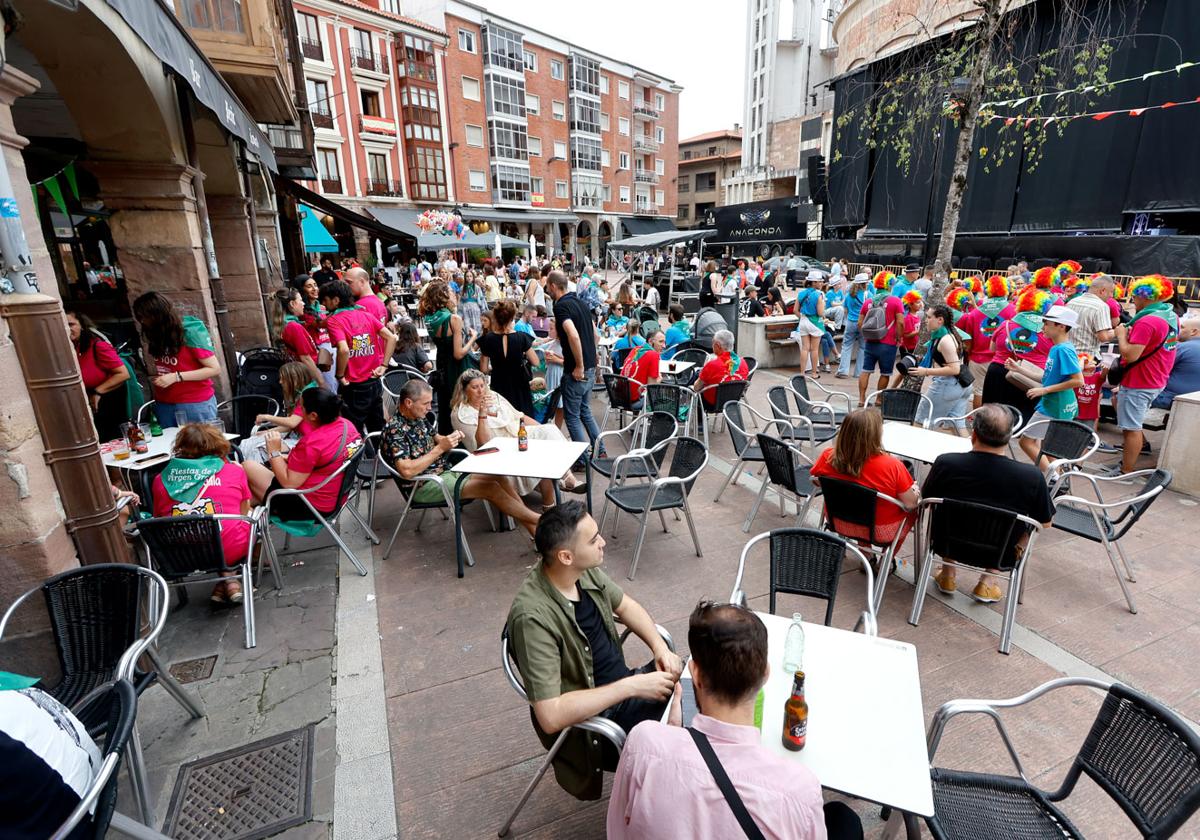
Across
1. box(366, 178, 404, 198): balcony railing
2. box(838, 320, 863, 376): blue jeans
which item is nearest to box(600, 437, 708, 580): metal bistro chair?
box(838, 320, 863, 376): blue jeans

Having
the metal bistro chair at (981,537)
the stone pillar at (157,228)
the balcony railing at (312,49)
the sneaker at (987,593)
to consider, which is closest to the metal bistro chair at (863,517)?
the metal bistro chair at (981,537)

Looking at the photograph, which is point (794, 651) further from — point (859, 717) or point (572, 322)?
point (572, 322)

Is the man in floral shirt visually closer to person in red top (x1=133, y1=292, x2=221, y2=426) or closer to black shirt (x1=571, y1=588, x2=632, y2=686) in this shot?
person in red top (x1=133, y1=292, x2=221, y2=426)

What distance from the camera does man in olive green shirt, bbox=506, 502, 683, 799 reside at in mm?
1850

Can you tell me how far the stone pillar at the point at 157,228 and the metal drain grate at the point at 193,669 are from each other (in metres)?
3.74

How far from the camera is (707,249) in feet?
130

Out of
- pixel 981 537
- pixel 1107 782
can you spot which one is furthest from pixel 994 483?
pixel 1107 782

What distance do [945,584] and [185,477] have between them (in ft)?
15.3

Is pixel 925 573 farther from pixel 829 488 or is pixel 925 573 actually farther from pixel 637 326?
pixel 637 326

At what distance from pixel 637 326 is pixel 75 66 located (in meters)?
6.38

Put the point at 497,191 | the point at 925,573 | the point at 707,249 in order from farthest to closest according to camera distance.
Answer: the point at 707,249 → the point at 497,191 → the point at 925,573

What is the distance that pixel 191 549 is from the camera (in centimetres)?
308

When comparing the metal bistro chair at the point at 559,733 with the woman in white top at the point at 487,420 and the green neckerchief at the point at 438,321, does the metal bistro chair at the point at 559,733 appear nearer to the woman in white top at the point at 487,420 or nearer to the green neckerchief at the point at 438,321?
the woman in white top at the point at 487,420

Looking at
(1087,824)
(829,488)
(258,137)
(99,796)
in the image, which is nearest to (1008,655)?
(1087,824)
